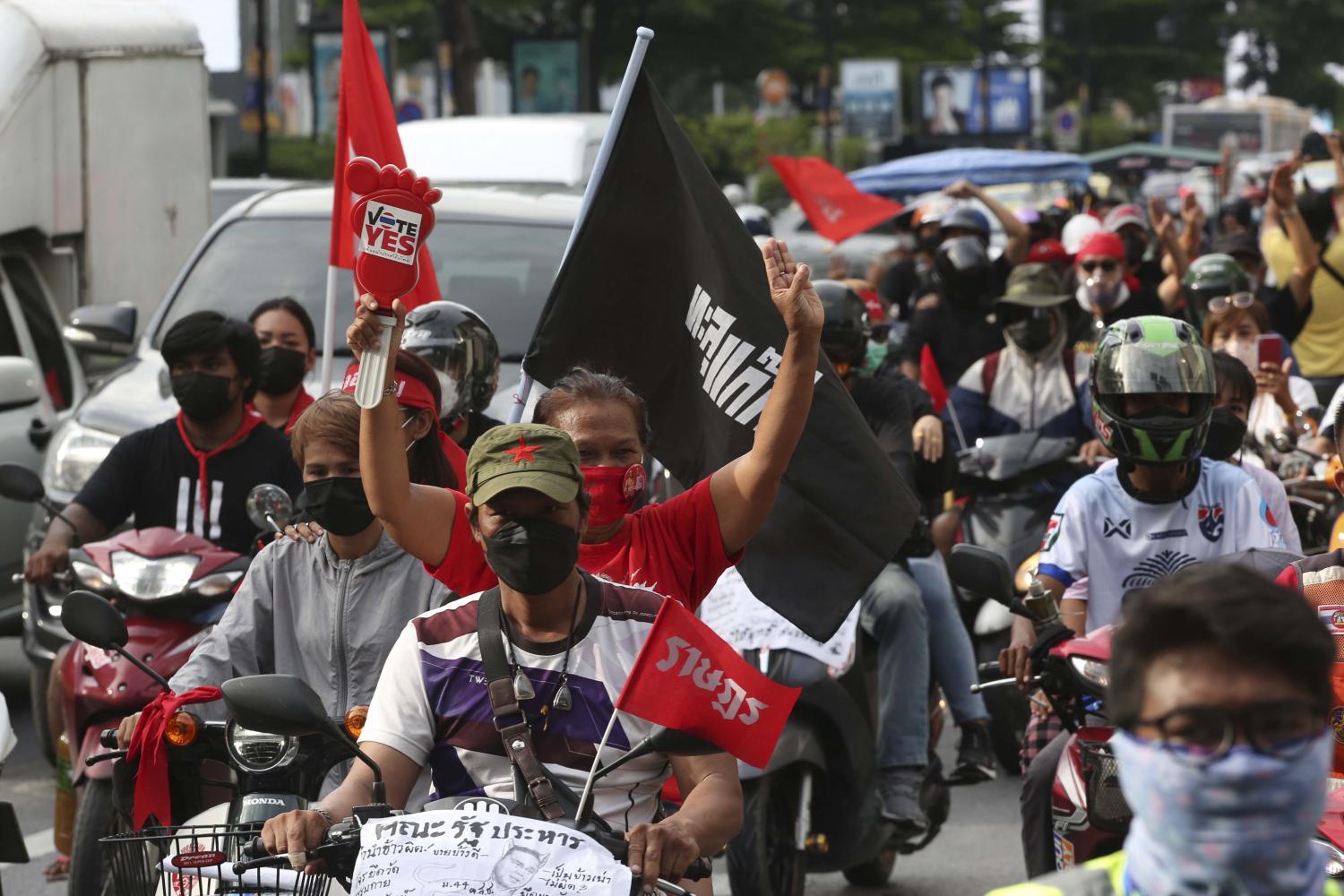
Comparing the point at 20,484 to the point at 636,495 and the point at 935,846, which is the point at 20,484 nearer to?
the point at 636,495

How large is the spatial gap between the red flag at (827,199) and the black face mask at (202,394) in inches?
349

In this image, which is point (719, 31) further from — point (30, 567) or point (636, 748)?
point (636, 748)

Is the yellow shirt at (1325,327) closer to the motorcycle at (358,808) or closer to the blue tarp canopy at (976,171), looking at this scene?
the motorcycle at (358,808)

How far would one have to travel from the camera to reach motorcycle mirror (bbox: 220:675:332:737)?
350cm

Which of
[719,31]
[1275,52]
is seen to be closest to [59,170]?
[719,31]

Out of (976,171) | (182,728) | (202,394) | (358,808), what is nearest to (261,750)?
(182,728)

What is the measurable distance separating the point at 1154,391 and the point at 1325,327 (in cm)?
731

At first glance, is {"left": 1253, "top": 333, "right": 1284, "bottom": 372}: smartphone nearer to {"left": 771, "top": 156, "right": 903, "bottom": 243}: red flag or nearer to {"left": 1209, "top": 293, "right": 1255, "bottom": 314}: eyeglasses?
{"left": 1209, "top": 293, "right": 1255, "bottom": 314}: eyeglasses

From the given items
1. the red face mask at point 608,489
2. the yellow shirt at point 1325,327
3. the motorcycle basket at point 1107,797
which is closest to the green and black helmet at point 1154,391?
the motorcycle basket at point 1107,797

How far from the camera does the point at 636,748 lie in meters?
3.43

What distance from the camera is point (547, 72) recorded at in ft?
112

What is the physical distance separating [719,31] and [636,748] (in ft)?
135

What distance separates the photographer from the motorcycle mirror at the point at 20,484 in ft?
21.9

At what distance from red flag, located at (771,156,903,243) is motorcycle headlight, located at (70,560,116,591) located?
971 centimetres
